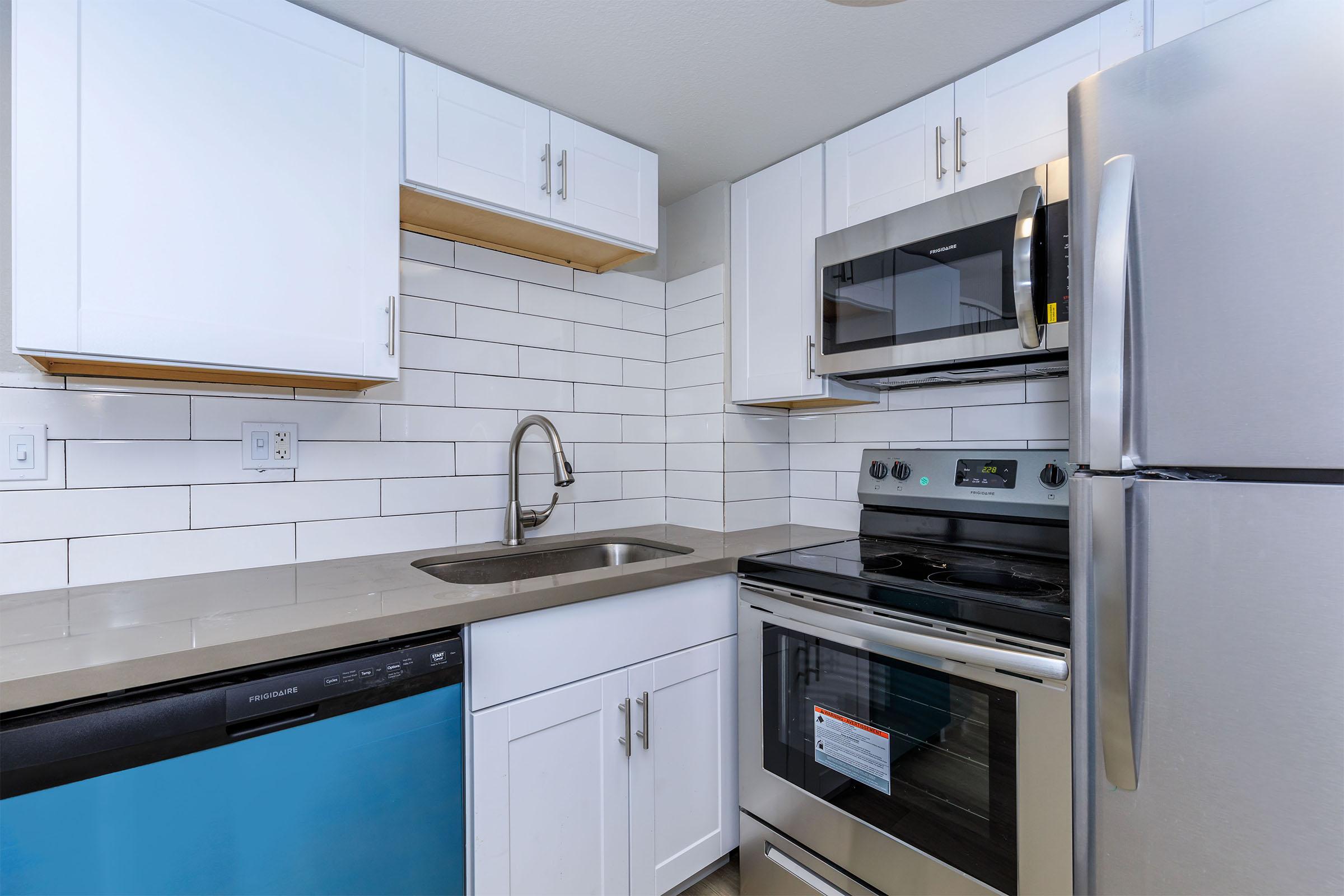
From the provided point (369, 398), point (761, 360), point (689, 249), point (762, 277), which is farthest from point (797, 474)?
point (369, 398)

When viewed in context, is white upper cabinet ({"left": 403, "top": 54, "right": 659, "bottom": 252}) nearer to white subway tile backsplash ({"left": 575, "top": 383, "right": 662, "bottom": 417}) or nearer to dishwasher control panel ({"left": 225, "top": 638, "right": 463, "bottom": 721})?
white subway tile backsplash ({"left": 575, "top": 383, "right": 662, "bottom": 417})

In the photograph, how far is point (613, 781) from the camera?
1.53 metres

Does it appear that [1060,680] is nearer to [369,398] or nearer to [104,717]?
[104,717]

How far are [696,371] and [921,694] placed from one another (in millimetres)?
1369

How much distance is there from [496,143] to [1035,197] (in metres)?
1.34

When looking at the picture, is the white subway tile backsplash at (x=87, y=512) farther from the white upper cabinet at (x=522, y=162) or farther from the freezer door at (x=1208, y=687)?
the freezer door at (x=1208, y=687)

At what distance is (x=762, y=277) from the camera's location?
7.14 ft

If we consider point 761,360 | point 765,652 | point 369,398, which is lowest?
point 765,652

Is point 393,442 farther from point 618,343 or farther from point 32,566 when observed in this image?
point 618,343

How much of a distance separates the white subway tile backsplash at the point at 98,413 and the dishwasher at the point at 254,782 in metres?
0.74

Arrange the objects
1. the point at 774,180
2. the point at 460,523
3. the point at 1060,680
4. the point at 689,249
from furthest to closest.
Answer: the point at 689,249 → the point at 774,180 → the point at 460,523 → the point at 1060,680

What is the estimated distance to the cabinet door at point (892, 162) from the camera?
171 centimetres

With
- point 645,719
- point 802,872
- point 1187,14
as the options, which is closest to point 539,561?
point 645,719

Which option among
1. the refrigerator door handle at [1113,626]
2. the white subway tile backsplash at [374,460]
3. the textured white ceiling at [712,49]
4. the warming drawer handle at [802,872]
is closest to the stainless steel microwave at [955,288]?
the textured white ceiling at [712,49]
